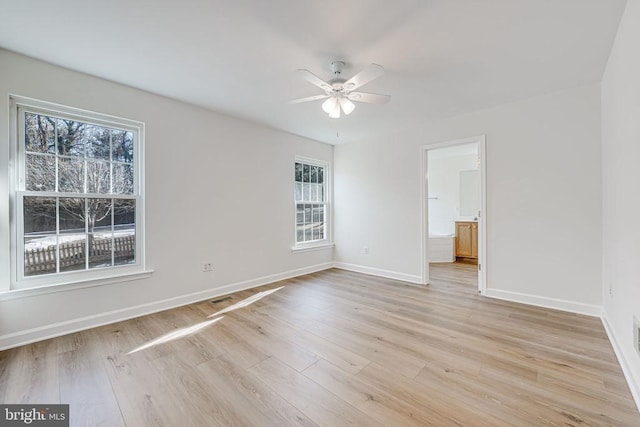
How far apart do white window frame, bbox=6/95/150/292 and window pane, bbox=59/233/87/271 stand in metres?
0.07

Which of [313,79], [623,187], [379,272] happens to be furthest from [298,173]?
[623,187]

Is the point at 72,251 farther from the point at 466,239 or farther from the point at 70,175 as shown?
the point at 466,239

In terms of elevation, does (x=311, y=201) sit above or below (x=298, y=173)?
below

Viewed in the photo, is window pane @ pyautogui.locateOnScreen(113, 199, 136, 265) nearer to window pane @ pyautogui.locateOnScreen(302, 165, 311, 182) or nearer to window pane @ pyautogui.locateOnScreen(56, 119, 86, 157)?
window pane @ pyautogui.locateOnScreen(56, 119, 86, 157)

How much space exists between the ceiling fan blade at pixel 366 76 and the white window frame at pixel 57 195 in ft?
7.77

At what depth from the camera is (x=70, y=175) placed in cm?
255

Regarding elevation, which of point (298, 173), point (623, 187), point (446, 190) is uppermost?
point (298, 173)

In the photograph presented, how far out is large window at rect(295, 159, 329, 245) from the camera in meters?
4.77

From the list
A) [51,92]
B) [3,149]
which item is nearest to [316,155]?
[51,92]

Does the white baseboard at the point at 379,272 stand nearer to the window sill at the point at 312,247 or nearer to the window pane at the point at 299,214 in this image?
the window sill at the point at 312,247

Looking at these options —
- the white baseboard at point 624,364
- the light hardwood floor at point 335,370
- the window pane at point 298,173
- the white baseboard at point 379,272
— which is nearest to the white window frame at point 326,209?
the window pane at point 298,173

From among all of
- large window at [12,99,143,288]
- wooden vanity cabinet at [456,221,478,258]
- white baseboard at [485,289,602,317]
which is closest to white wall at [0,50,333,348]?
large window at [12,99,143,288]

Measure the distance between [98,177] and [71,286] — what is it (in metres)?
1.09

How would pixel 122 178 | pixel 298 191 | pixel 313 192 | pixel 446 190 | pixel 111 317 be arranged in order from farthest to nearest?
1. pixel 446 190
2. pixel 313 192
3. pixel 298 191
4. pixel 122 178
5. pixel 111 317
